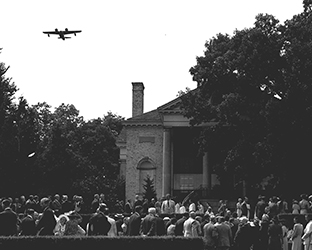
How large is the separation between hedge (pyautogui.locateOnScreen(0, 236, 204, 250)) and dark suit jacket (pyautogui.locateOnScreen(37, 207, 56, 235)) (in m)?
0.63

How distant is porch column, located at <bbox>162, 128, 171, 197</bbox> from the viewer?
6900cm

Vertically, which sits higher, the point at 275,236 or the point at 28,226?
the point at 28,226

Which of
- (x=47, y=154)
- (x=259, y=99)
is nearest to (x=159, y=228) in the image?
(x=259, y=99)

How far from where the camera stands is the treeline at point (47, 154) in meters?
49.2

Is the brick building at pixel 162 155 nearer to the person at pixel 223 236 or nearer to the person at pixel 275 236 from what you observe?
the person at pixel 223 236

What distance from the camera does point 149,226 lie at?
26.5 meters

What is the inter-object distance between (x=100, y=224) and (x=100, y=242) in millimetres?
855

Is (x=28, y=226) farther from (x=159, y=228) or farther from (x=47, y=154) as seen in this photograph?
(x=47, y=154)

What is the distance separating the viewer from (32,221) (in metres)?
26.1

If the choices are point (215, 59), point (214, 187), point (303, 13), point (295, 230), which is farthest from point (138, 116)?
point (295, 230)

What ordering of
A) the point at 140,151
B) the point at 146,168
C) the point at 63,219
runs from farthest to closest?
1. the point at 140,151
2. the point at 146,168
3. the point at 63,219

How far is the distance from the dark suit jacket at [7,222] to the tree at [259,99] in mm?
27057

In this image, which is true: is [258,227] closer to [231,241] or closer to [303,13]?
[231,241]

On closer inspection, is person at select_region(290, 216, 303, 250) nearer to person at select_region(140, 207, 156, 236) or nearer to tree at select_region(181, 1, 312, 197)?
person at select_region(140, 207, 156, 236)
